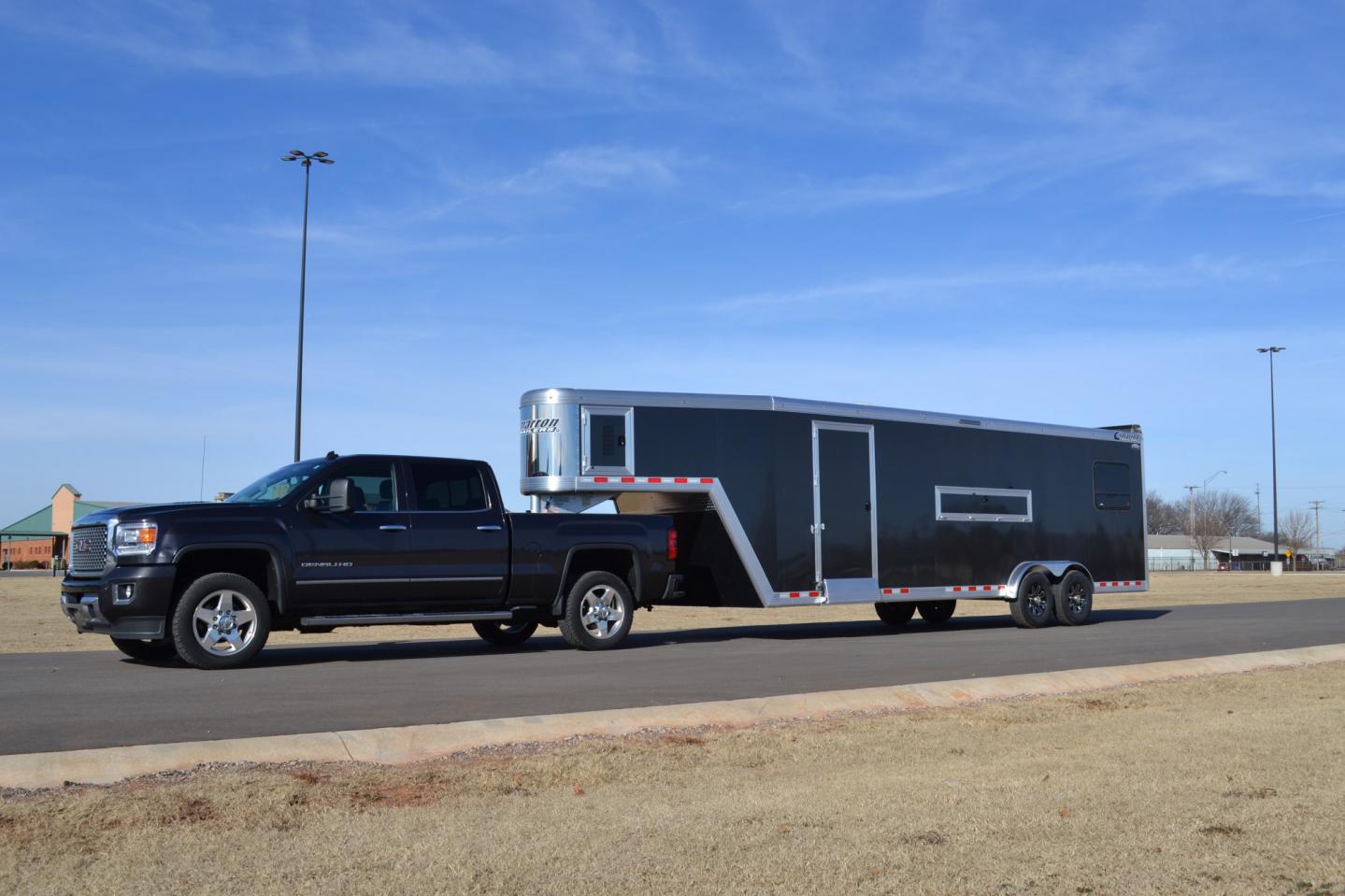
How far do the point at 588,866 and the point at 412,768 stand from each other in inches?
92.0

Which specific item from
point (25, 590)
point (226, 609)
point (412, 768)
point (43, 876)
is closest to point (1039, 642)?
point (226, 609)

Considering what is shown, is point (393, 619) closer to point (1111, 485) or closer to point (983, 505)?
point (983, 505)

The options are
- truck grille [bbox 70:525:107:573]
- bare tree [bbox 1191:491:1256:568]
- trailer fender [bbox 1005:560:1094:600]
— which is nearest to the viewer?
truck grille [bbox 70:525:107:573]

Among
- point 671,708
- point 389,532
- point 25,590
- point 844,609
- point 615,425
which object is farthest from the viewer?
point 25,590

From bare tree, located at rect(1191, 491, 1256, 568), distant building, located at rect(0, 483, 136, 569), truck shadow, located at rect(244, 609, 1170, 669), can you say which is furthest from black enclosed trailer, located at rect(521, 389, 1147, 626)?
bare tree, located at rect(1191, 491, 1256, 568)

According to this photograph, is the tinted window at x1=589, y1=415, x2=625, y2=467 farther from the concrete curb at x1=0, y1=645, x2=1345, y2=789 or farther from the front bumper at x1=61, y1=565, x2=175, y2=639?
the concrete curb at x1=0, y1=645, x2=1345, y2=789

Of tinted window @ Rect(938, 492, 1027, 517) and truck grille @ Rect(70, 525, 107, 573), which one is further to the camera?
tinted window @ Rect(938, 492, 1027, 517)

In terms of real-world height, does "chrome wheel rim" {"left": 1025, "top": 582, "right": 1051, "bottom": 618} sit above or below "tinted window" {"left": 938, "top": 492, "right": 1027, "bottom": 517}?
below

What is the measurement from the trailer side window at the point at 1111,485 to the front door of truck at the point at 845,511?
17.3 feet

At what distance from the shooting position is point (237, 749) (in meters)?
7.18

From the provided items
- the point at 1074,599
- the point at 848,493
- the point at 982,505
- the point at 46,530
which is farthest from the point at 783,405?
the point at 46,530

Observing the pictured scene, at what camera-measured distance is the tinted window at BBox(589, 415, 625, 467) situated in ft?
50.3

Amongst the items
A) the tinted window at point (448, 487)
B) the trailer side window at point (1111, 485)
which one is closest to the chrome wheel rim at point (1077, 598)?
the trailer side window at point (1111, 485)

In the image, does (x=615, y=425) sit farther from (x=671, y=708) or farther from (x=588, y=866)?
(x=588, y=866)
